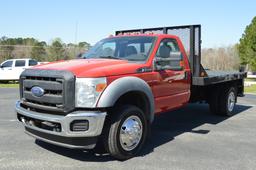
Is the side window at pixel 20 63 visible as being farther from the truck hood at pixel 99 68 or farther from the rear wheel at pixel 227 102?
the truck hood at pixel 99 68

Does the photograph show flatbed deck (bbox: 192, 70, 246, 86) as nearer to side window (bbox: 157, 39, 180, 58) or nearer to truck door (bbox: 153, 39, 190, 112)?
truck door (bbox: 153, 39, 190, 112)

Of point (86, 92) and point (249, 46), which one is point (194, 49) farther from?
point (249, 46)

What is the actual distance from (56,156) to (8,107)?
239 inches

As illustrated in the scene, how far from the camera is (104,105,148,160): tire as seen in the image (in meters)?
4.77

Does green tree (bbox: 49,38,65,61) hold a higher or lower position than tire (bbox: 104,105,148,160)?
higher

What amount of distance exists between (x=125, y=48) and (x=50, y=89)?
1.95 meters

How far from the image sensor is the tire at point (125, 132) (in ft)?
15.6

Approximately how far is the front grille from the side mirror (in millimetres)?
1770

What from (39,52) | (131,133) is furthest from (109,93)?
(39,52)

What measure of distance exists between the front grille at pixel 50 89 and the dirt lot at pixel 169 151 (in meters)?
0.81

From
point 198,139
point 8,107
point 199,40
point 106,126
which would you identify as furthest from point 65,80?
point 8,107

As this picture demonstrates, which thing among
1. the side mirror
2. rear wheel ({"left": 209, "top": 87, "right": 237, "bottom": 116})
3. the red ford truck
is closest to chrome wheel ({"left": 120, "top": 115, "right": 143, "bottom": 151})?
the red ford truck

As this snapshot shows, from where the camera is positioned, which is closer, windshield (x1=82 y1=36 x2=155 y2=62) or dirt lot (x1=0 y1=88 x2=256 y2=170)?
dirt lot (x1=0 y1=88 x2=256 y2=170)

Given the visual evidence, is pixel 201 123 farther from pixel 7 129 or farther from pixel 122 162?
pixel 7 129
